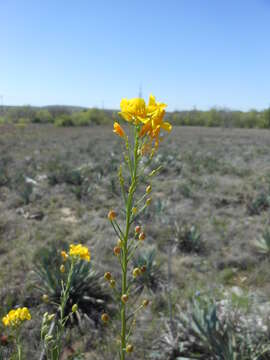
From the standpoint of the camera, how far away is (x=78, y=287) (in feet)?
12.0

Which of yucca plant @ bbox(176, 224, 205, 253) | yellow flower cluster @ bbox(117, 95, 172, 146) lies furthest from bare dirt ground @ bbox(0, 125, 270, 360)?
yellow flower cluster @ bbox(117, 95, 172, 146)

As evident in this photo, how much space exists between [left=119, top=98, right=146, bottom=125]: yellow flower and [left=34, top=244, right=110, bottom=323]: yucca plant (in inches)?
119

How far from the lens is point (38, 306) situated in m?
3.40

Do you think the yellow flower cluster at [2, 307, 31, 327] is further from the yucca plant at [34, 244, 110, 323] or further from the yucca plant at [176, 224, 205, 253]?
the yucca plant at [176, 224, 205, 253]

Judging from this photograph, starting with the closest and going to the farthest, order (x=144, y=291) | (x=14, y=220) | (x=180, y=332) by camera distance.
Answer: (x=180, y=332) < (x=144, y=291) < (x=14, y=220)

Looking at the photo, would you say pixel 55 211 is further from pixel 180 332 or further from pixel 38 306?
pixel 180 332

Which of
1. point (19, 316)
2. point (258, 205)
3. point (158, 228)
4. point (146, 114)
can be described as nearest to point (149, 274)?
point (158, 228)

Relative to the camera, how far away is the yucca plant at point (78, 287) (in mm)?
3580

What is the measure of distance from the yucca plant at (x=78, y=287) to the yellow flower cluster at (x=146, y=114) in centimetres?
303

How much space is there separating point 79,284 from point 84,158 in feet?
33.3

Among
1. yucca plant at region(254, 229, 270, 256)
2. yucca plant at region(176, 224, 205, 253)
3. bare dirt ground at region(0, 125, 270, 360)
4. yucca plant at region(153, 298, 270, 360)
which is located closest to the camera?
yucca plant at region(153, 298, 270, 360)

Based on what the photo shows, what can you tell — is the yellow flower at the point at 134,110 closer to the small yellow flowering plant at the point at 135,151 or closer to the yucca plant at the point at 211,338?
the small yellow flowering plant at the point at 135,151

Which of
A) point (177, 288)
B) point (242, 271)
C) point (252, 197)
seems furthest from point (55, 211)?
point (252, 197)

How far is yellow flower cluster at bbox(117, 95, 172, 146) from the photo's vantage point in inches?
41.4
